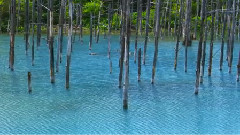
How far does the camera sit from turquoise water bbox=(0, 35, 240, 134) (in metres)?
15.0

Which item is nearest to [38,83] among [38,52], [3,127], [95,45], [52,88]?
[52,88]

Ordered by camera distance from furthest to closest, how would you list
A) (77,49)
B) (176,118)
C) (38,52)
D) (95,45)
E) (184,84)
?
1. (95,45)
2. (77,49)
3. (38,52)
4. (184,84)
5. (176,118)

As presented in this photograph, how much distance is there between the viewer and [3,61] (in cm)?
3056

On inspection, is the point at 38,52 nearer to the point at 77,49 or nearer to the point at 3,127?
the point at 77,49

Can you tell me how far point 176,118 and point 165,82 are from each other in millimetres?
7719

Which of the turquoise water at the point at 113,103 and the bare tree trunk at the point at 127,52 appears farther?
the bare tree trunk at the point at 127,52

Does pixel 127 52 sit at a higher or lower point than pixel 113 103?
higher

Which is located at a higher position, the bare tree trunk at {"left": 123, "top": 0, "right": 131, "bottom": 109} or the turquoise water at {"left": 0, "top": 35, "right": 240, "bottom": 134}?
the bare tree trunk at {"left": 123, "top": 0, "right": 131, "bottom": 109}

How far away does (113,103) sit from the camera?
18.5m

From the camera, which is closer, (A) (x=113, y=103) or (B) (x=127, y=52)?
(B) (x=127, y=52)

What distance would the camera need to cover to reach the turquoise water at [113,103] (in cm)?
1504

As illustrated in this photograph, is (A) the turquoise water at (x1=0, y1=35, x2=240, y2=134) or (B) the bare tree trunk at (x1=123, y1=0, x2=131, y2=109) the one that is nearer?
(A) the turquoise water at (x1=0, y1=35, x2=240, y2=134)

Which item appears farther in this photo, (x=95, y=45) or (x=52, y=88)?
(x=95, y=45)

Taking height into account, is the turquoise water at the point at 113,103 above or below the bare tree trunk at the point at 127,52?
below
